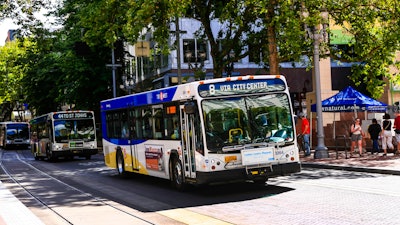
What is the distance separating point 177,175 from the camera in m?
15.1

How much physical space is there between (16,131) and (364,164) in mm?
56798

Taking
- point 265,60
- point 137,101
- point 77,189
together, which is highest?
point 265,60

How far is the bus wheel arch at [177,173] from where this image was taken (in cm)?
1477

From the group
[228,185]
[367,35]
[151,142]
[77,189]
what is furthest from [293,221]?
[367,35]

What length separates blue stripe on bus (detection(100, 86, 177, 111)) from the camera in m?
15.4

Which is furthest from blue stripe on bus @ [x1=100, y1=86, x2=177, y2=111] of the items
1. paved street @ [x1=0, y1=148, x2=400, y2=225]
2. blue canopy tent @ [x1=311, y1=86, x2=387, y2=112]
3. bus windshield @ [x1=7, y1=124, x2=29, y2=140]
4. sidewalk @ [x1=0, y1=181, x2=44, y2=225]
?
bus windshield @ [x1=7, y1=124, x2=29, y2=140]

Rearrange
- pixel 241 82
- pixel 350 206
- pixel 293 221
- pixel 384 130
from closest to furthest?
pixel 293 221, pixel 350 206, pixel 241 82, pixel 384 130

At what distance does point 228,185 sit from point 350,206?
561 centimetres

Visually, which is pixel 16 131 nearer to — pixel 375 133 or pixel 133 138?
pixel 375 133

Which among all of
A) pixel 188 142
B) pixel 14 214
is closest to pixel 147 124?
pixel 188 142

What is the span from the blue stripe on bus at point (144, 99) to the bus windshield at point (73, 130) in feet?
42.5

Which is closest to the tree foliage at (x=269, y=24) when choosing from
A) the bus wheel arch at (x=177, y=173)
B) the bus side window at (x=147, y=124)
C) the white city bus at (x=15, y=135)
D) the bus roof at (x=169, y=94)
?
the bus roof at (x=169, y=94)

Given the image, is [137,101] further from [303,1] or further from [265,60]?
[265,60]

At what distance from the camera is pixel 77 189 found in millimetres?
17219
